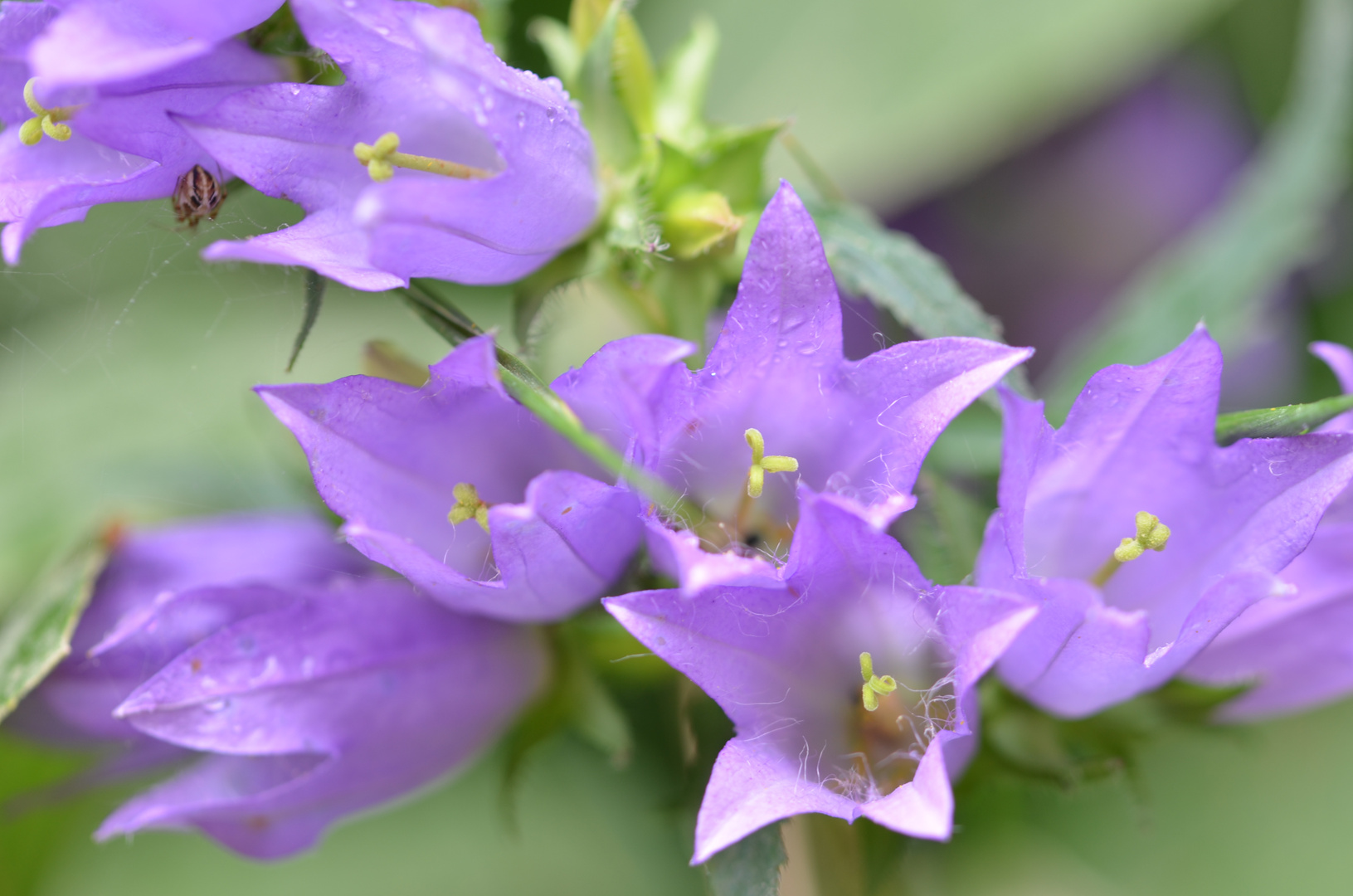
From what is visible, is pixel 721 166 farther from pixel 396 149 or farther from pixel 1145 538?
pixel 1145 538

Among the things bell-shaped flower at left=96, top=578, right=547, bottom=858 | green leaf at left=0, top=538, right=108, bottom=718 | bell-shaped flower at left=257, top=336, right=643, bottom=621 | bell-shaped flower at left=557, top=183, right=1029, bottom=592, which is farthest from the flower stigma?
green leaf at left=0, top=538, right=108, bottom=718

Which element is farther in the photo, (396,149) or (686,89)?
(686,89)

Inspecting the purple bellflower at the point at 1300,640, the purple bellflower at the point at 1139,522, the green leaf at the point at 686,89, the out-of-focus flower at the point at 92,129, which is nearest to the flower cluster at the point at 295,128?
the out-of-focus flower at the point at 92,129

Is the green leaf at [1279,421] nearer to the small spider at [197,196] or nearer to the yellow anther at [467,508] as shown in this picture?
the yellow anther at [467,508]

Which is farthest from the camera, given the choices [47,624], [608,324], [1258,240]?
[608,324]

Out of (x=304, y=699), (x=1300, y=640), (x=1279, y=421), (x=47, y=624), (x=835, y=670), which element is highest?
(x=1279, y=421)

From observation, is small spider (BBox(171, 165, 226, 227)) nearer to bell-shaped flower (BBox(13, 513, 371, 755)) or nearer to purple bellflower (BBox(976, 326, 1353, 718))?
bell-shaped flower (BBox(13, 513, 371, 755))

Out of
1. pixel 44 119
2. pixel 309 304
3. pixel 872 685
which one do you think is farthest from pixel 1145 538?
pixel 44 119

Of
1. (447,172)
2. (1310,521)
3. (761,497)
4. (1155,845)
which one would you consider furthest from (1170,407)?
(1155,845)
